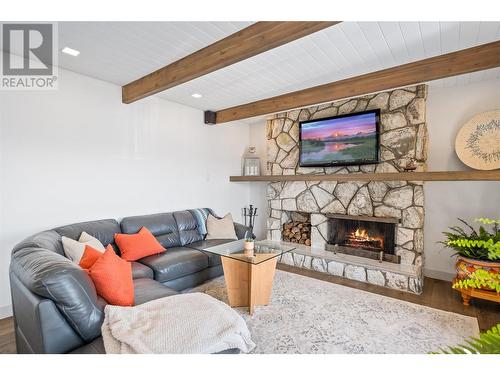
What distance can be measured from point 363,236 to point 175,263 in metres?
2.77

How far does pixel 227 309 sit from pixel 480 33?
2954mm

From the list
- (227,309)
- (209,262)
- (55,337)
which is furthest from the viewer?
(209,262)

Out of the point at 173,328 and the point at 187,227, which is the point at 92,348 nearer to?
the point at 173,328

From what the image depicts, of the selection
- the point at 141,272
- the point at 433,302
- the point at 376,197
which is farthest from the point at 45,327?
the point at 376,197

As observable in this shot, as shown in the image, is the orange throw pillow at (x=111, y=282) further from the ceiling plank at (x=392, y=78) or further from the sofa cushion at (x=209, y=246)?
the ceiling plank at (x=392, y=78)

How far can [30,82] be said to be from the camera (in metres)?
2.74

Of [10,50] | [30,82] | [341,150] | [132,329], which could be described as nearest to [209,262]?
[132,329]

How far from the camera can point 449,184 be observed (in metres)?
3.44

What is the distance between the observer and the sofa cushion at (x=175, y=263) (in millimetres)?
2764

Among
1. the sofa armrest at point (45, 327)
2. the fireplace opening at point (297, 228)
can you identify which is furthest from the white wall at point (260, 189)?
the sofa armrest at point (45, 327)

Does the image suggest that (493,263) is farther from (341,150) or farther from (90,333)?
(90,333)

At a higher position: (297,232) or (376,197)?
(376,197)

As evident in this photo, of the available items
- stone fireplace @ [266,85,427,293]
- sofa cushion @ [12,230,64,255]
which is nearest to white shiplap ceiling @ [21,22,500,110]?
stone fireplace @ [266,85,427,293]

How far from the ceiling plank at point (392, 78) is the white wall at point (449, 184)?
3.45 ft
